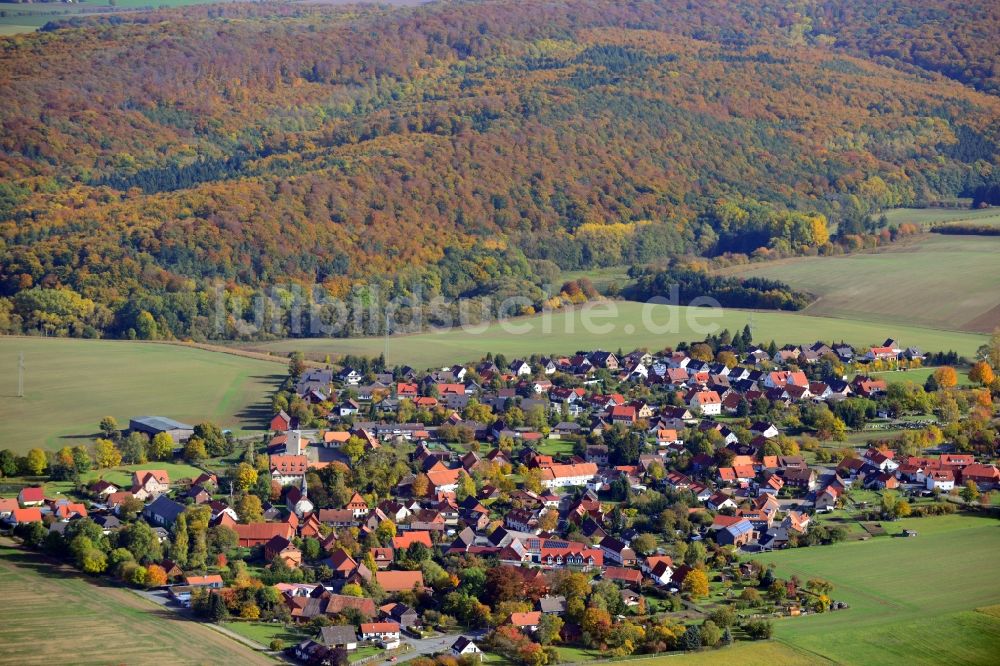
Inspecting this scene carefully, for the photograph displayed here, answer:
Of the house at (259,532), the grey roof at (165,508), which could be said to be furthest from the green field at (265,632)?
the grey roof at (165,508)

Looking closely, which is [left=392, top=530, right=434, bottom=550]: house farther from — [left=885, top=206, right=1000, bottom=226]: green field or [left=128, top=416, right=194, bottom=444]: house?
[left=885, top=206, right=1000, bottom=226]: green field

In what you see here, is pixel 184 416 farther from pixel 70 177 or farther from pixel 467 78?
pixel 467 78

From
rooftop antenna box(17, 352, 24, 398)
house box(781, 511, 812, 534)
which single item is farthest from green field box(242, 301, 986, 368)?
house box(781, 511, 812, 534)

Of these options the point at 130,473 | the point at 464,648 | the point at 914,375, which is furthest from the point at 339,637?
the point at 914,375

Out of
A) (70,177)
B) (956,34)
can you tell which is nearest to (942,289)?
(70,177)

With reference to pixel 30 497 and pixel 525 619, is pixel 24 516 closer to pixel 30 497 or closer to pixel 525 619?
pixel 30 497

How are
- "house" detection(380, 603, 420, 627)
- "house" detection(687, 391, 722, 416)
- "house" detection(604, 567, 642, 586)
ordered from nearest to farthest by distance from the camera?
"house" detection(380, 603, 420, 627)
"house" detection(604, 567, 642, 586)
"house" detection(687, 391, 722, 416)
